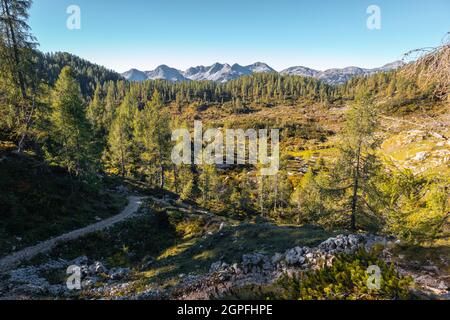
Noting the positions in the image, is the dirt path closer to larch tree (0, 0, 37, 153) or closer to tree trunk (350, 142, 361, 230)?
larch tree (0, 0, 37, 153)

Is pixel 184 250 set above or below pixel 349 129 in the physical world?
below

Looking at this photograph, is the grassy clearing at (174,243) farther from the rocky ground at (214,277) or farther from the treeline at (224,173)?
the treeline at (224,173)

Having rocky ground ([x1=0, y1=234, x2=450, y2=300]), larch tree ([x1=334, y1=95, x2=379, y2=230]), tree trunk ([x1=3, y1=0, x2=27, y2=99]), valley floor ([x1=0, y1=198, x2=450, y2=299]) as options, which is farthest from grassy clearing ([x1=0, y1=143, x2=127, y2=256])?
larch tree ([x1=334, y1=95, x2=379, y2=230])

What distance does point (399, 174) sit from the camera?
10594 millimetres

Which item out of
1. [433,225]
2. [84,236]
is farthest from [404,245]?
[84,236]

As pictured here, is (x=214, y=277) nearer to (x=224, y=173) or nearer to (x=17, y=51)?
(x=17, y=51)

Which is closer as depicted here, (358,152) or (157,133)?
(358,152)

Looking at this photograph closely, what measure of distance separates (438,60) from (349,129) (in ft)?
52.8

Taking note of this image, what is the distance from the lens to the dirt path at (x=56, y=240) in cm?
1686

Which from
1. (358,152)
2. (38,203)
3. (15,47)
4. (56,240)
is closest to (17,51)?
(15,47)

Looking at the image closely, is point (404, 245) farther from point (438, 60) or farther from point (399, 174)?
point (438, 60)

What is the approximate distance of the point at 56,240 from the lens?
67.7 feet

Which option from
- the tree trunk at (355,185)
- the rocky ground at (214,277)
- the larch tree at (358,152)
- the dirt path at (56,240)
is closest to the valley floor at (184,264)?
the rocky ground at (214,277)

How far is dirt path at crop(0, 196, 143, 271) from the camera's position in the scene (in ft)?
55.3
